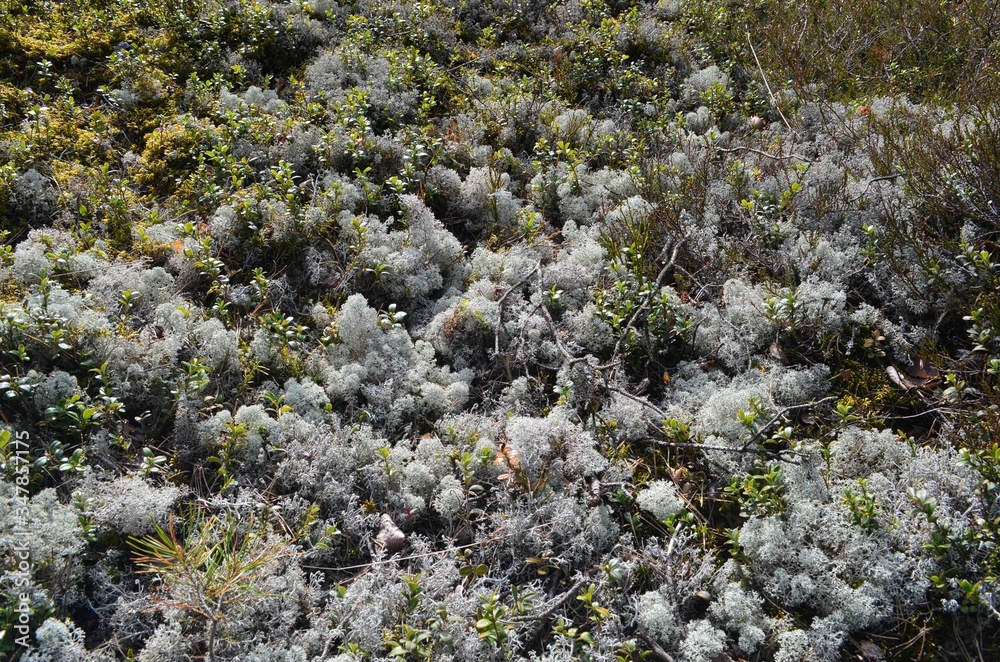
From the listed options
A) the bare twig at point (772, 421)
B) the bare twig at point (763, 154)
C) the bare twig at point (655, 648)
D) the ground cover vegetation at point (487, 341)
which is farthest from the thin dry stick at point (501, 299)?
the bare twig at point (763, 154)

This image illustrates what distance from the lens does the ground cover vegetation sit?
8.91 ft

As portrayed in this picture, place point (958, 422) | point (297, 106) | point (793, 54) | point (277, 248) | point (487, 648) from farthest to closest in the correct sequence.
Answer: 1. point (793, 54)
2. point (297, 106)
3. point (277, 248)
4. point (958, 422)
5. point (487, 648)

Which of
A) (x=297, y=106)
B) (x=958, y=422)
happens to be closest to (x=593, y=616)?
(x=958, y=422)

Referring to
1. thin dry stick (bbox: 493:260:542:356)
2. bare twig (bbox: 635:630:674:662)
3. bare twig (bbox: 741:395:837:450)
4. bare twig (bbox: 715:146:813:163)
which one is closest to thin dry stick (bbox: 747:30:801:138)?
bare twig (bbox: 715:146:813:163)

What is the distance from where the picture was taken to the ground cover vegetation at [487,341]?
2.72m

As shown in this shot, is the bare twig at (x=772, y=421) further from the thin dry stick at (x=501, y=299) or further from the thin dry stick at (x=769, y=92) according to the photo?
the thin dry stick at (x=769, y=92)

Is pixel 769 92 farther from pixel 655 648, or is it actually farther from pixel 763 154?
pixel 655 648

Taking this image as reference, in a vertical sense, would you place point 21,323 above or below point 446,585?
above

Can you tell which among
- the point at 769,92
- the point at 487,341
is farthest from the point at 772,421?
the point at 769,92

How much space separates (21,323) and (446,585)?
230 cm

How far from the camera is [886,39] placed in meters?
5.89

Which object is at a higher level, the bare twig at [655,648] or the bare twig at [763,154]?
the bare twig at [763,154]

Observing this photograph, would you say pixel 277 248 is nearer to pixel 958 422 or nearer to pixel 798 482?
pixel 798 482

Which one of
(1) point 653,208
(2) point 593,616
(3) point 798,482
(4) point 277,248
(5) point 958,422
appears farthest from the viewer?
(1) point 653,208
